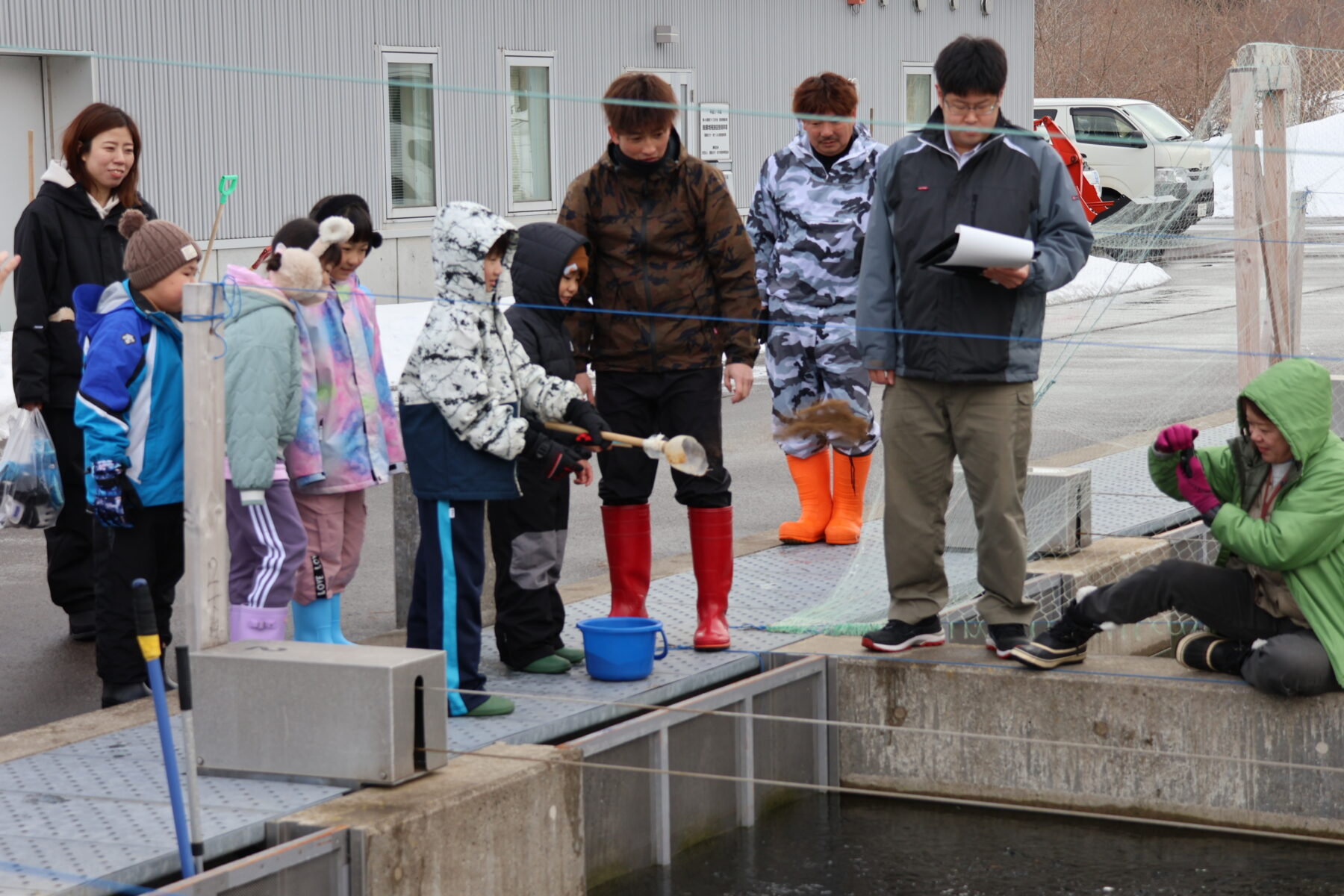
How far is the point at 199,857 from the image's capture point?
385cm

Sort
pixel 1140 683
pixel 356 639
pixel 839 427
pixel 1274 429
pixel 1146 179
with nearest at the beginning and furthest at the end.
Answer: pixel 1274 429 < pixel 1140 683 < pixel 356 639 < pixel 839 427 < pixel 1146 179

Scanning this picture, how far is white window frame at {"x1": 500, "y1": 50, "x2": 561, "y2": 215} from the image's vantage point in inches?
758

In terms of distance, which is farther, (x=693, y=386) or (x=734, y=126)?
(x=734, y=126)

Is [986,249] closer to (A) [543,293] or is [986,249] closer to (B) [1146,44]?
(A) [543,293]

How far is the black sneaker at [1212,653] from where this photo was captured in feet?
17.6

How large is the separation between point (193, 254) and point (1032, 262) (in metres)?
2.52

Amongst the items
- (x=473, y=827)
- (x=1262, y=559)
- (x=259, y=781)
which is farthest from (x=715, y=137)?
(x=473, y=827)

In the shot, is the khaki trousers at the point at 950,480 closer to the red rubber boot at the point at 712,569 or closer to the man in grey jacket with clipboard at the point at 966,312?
the man in grey jacket with clipboard at the point at 966,312

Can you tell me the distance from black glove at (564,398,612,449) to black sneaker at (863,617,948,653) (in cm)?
117

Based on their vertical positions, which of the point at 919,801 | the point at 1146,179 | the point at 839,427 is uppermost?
the point at 1146,179

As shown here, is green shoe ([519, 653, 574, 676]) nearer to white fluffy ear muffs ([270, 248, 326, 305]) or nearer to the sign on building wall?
white fluffy ear muffs ([270, 248, 326, 305])

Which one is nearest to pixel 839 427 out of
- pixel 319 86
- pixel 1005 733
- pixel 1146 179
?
pixel 1005 733

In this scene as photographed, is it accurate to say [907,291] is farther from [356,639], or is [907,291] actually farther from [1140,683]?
[356,639]

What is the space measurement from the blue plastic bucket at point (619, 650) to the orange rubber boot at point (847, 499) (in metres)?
2.36
